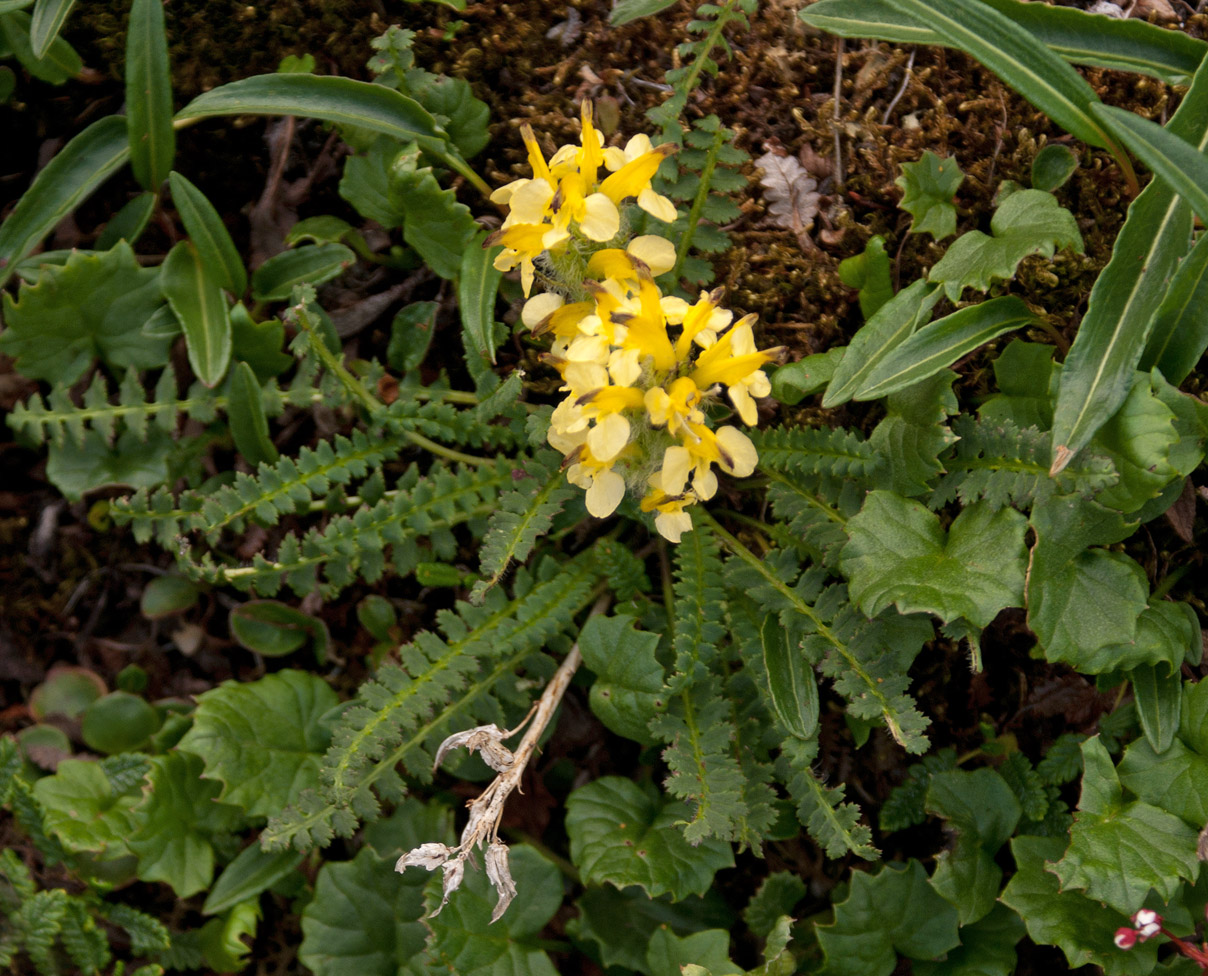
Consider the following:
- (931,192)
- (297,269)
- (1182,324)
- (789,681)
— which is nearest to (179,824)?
(297,269)

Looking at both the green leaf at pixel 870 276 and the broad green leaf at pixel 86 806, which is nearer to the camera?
the green leaf at pixel 870 276

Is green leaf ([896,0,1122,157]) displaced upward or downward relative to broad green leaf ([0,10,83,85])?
upward

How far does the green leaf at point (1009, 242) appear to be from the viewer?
5.90 ft

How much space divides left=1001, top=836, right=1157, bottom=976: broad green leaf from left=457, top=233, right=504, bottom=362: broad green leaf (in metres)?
1.56

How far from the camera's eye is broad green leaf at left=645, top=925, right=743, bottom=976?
1.93 meters

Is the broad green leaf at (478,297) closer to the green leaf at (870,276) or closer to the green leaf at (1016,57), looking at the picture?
the green leaf at (870,276)

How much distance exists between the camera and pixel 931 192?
2098mm

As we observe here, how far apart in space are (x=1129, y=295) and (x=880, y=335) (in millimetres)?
459

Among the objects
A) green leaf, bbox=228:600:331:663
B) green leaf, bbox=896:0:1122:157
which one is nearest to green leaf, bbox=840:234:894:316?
green leaf, bbox=896:0:1122:157

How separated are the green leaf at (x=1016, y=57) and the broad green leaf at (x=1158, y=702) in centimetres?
108

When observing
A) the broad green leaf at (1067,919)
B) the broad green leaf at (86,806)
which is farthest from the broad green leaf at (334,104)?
the broad green leaf at (1067,919)

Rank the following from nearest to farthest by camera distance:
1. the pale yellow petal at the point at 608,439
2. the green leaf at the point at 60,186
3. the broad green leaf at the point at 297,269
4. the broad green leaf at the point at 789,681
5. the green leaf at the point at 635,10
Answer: the pale yellow petal at the point at 608,439, the broad green leaf at the point at 789,681, the green leaf at the point at 635,10, the green leaf at the point at 60,186, the broad green leaf at the point at 297,269

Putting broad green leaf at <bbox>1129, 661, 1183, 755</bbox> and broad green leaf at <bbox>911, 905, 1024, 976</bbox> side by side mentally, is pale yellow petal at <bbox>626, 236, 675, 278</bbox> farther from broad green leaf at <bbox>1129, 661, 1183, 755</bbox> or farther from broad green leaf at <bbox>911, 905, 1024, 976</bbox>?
broad green leaf at <bbox>911, 905, 1024, 976</bbox>

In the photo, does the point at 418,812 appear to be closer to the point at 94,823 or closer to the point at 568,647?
the point at 568,647
